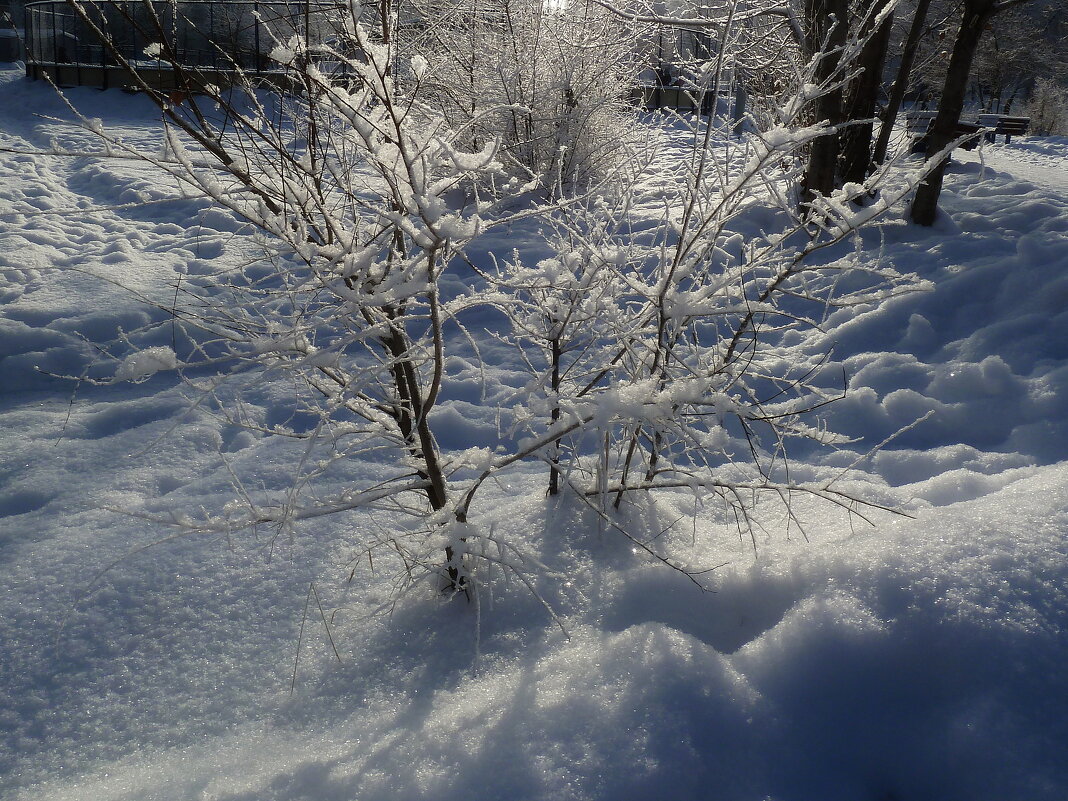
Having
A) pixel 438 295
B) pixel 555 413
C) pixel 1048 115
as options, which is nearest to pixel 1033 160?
pixel 1048 115

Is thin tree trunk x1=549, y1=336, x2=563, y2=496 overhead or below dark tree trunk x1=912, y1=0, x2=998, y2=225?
below

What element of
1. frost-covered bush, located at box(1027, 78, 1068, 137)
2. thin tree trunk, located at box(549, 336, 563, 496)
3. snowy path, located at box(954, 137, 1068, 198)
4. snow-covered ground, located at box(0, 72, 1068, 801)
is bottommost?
snow-covered ground, located at box(0, 72, 1068, 801)

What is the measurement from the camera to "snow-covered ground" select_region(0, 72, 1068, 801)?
1.94 meters

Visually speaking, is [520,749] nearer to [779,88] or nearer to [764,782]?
[764,782]

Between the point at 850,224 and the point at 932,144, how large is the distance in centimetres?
444

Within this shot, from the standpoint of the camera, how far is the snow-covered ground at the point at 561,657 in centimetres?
194

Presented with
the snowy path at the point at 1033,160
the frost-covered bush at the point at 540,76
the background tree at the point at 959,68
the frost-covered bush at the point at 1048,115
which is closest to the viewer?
the background tree at the point at 959,68

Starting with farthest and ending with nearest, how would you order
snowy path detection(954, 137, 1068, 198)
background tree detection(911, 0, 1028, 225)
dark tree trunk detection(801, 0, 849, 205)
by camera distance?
snowy path detection(954, 137, 1068, 198), dark tree trunk detection(801, 0, 849, 205), background tree detection(911, 0, 1028, 225)

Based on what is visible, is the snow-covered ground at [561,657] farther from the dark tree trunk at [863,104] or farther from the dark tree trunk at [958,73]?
the dark tree trunk at [863,104]

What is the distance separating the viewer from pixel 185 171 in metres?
1.91

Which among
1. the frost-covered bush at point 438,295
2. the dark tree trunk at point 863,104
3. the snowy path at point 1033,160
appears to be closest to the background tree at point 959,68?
the dark tree trunk at point 863,104

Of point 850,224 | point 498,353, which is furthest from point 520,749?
point 498,353

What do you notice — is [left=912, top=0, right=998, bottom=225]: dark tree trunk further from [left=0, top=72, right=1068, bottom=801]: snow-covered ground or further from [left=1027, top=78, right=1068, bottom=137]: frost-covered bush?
[left=1027, top=78, right=1068, bottom=137]: frost-covered bush

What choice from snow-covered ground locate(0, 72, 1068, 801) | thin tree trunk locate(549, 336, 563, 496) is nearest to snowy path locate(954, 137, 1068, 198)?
snow-covered ground locate(0, 72, 1068, 801)
